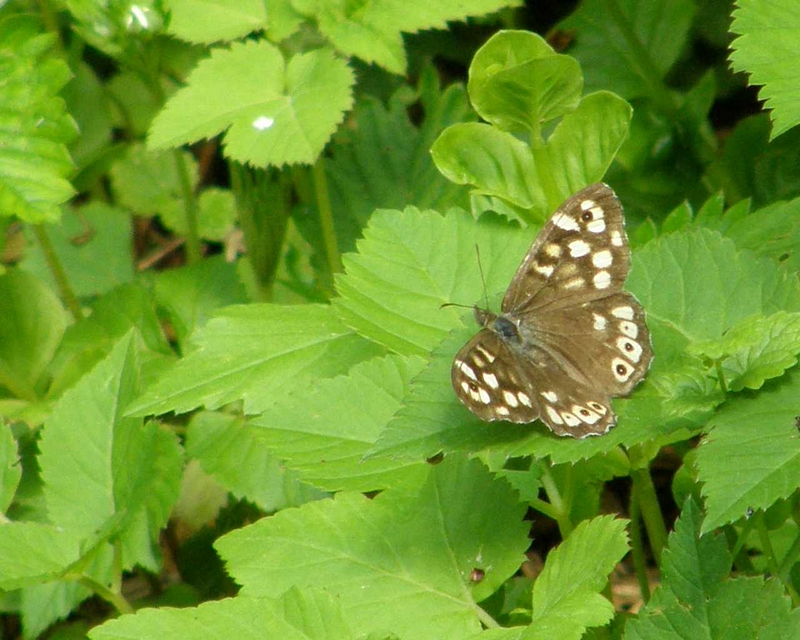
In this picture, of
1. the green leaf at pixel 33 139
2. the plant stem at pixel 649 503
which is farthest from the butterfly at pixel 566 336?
the green leaf at pixel 33 139

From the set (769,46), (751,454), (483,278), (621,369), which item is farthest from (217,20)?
(751,454)

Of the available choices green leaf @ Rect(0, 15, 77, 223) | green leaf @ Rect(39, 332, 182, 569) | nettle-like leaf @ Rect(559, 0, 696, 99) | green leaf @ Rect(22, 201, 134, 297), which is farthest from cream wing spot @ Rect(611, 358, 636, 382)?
green leaf @ Rect(22, 201, 134, 297)

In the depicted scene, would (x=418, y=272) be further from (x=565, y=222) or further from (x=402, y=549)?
(x=402, y=549)

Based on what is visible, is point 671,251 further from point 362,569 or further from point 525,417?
point 362,569

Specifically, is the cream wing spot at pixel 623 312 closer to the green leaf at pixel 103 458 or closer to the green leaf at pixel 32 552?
the green leaf at pixel 103 458

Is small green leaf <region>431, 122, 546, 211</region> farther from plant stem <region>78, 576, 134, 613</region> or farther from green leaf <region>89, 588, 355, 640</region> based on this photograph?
plant stem <region>78, 576, 134, 613</region>

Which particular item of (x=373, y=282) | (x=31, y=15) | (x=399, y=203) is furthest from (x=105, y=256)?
(x=373, y=282)
